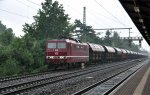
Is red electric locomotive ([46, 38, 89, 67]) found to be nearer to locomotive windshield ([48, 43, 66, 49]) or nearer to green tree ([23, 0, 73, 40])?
locomotive windshield ([48, 43, 66, 49])

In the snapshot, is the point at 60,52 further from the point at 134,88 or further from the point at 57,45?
the point at 134,88

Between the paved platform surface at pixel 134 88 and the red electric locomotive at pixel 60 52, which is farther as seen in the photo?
the red electric locomotive at pixel 60 52

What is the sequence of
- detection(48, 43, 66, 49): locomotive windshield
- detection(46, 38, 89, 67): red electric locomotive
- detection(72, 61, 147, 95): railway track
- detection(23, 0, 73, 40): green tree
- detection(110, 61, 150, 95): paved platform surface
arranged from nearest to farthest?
detection(110, 61, 150, 95): paved platform surface → detection(72, 61, 147, 95): railway track → detection(46, 38, 89, 67): red electric locomotive → detection(48, 43, 66, 49): locomotive windshield → detection(23, 0, 73, 40): green tree

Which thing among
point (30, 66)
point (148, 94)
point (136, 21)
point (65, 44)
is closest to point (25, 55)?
point (30, 66)

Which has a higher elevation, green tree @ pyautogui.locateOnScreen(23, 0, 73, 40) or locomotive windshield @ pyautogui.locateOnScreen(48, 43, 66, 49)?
green tree @ pyautogui.locateOnScreen(23, 0, 73, 40)

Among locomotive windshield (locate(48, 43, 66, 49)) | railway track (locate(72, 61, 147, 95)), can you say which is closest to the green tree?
locomotive windshield (locate(48, 43, 66, 49))

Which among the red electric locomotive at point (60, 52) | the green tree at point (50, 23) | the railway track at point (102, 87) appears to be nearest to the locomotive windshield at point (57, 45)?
the red electric locomotive at point (60, 52)

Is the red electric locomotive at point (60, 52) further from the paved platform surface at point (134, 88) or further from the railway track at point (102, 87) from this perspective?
the paved platform surface at point (134, 88)

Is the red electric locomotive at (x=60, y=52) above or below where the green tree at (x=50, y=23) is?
below

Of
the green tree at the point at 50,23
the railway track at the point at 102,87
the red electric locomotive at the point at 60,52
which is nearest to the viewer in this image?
the railway track at the point at 102,87

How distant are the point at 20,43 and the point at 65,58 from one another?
15.9 ft

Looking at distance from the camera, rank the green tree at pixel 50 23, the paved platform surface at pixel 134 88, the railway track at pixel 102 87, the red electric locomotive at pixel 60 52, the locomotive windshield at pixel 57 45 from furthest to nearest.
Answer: the green tree at pixel 50 23
the locomotive windshield at pixel 57 45
the red electric locomotive at pixel 60 52
the railway track at pixel 102 87
the paved platform surface at pixel 134 88

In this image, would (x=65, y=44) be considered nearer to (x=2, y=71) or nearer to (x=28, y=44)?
(x=28, y=44)

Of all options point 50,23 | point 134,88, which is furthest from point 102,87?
point 50,23
